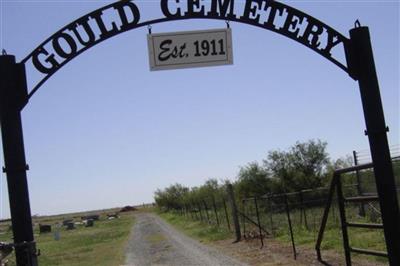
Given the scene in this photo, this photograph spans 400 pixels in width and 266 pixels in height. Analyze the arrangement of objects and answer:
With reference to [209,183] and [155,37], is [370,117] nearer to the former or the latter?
[155,37]

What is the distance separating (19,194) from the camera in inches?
259

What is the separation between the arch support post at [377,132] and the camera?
734 cm

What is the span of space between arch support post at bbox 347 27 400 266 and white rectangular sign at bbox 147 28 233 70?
5.30 feet

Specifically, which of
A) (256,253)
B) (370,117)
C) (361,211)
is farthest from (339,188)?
(361,211)

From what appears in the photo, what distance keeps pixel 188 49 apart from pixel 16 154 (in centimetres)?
229

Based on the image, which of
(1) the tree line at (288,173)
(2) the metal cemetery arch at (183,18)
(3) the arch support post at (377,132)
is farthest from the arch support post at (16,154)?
(1) the tree line at (288,173)

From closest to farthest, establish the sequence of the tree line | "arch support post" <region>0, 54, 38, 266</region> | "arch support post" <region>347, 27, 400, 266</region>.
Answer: "arch support post" <region>0, 54, 38, 266</region> < "arch support post" <region>347, 27, 400, 266</region> < the tree line

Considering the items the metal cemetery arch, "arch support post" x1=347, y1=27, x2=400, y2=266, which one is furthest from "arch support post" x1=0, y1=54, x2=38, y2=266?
"arch support post" x1=347, y1=27, x2=400, y2=266

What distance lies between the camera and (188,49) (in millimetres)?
7375

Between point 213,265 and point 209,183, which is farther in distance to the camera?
point 209,183

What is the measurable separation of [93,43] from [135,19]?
56 centimetres

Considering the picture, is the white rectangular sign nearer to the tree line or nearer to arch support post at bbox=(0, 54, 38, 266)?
arch support post at bbox=(0, 54, 38, 266)

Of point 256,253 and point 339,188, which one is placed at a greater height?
point 339,188

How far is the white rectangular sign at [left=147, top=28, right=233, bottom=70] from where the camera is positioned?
737 centimetres
